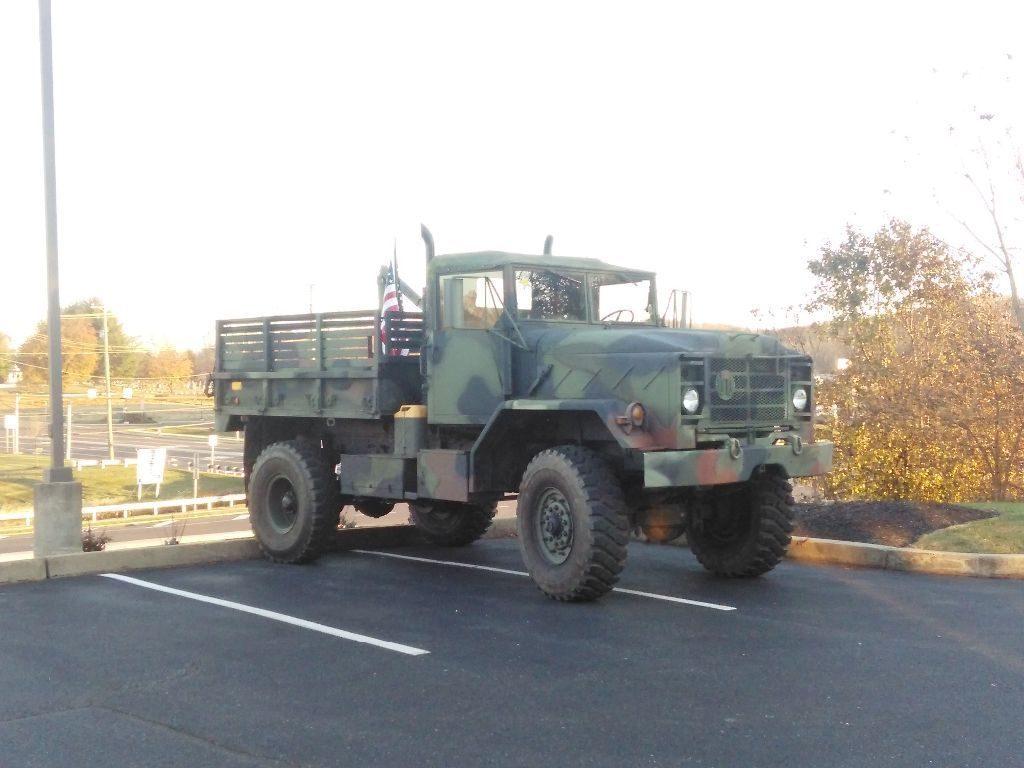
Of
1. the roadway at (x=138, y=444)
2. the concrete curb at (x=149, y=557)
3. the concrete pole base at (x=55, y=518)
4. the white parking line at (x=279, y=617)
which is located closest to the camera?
the white parking line at (x=279, y=617)

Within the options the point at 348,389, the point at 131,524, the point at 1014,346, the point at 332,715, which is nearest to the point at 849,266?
the point at 1014,346

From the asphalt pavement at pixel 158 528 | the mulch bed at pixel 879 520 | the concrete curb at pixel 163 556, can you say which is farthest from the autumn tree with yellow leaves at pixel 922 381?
the asphalt pavement at pixel 158 528

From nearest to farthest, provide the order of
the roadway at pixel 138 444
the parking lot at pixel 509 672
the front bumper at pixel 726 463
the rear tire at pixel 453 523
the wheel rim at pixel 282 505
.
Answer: the parking lot at pixel 509 672
the front bumper at pixel 726 463
the wheel rim at pixel 282 505
the rear tire at pixel 453 523
the roadway at pixel 138 444

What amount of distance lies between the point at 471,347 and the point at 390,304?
1.33m

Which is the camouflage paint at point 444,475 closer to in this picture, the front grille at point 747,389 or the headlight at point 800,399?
the front grille at point 747,389

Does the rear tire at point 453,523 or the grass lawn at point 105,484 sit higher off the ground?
the rear tire at point 453,523

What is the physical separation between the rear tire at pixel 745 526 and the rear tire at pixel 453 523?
258 centimetres

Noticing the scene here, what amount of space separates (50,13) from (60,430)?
12.8 feet

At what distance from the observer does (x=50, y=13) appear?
34.2ft

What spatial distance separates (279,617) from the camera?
8.27 m

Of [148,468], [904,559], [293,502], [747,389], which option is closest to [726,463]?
[747,389]

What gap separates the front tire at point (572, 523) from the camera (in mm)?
8438

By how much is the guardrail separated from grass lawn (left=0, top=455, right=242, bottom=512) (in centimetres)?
295

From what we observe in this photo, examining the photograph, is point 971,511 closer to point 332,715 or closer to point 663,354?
point 663,354
